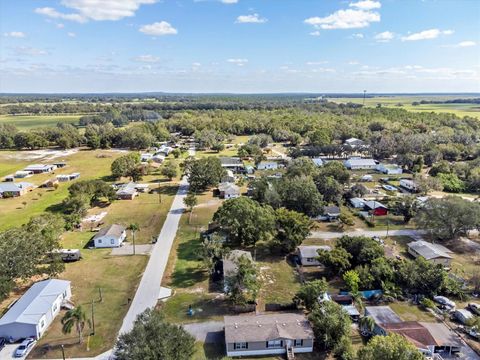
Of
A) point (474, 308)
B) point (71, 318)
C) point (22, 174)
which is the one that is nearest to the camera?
point (71, 318)

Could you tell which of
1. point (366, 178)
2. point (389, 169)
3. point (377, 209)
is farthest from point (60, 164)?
point (389, 169)

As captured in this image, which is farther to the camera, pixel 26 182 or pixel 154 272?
pixel 26 182

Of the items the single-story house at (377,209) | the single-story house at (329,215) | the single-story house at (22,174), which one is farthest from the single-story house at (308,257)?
the single-story house at (22,174)

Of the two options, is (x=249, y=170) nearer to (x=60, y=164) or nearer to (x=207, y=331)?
(x=60, y=164)

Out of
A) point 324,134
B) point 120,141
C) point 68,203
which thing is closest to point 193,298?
point 68,203

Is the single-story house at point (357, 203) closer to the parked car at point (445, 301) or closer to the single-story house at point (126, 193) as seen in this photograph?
the parked car at point (445, 301)

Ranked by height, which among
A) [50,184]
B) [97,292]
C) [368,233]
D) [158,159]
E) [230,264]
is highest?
[158,159]

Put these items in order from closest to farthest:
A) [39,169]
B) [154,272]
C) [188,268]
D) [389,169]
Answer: [154,272] → [188,268] → [39,169] → [389,169]
